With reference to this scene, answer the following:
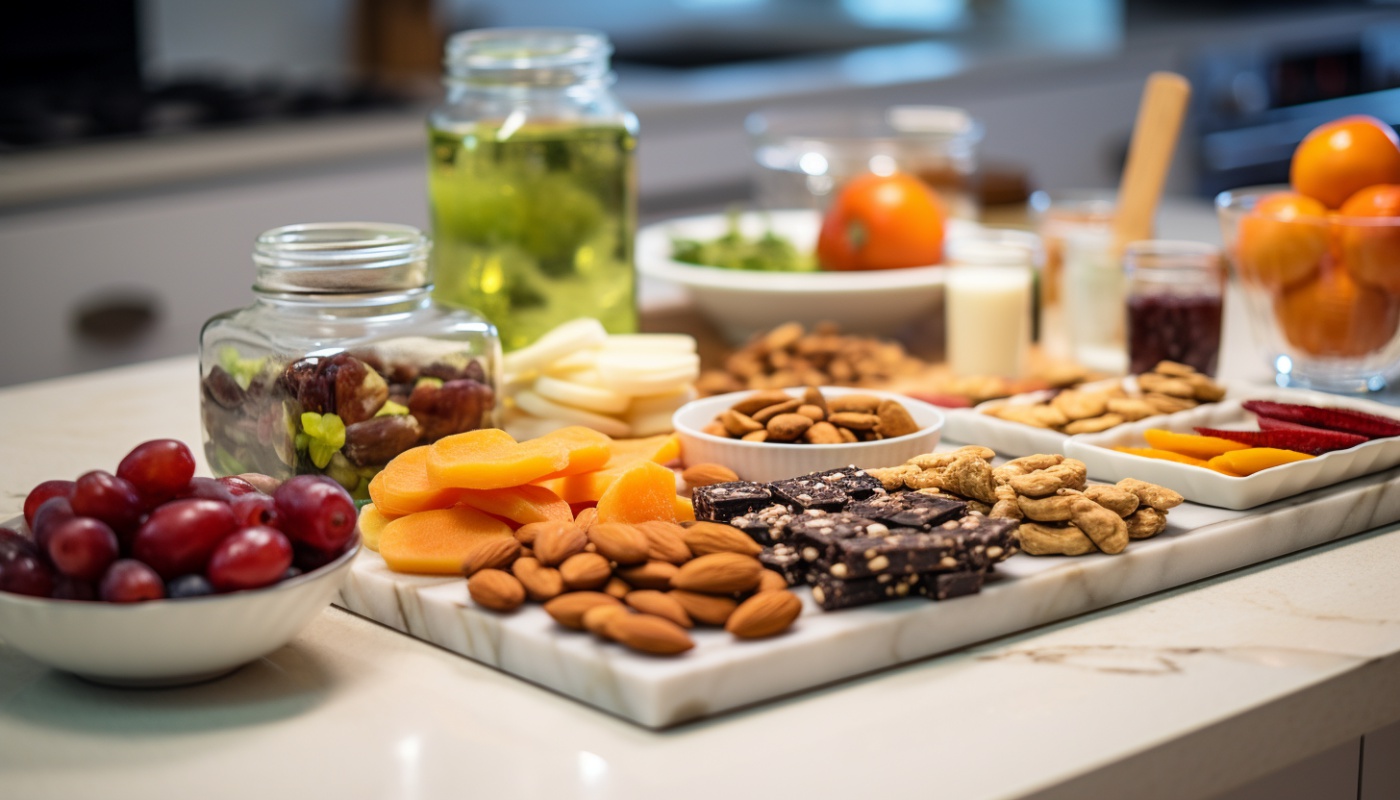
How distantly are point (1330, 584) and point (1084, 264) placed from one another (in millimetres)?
696

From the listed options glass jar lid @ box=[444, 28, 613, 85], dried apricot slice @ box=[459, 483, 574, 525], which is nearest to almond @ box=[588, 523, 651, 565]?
dried apricot slice @ box=[459, 483, 574, 525]

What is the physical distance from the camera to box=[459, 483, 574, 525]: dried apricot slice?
95 centimetres

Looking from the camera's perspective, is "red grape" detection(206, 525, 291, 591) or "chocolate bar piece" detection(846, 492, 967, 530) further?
"chocolate bar piece" detection(846, 492, 967, 530)

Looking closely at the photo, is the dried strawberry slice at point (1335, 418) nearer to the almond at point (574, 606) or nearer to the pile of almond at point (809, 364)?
the pile of almond at point (809, 364)

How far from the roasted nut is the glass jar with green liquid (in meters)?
0.60

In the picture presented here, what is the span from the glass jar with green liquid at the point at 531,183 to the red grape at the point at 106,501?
63 cm

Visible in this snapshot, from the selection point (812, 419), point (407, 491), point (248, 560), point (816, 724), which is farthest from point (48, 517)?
point (812, 419)

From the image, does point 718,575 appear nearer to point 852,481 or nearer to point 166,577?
point 852,481

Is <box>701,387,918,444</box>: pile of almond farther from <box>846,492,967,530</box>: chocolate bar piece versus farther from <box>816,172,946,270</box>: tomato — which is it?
<box>816,172,946,270</box>: tomato

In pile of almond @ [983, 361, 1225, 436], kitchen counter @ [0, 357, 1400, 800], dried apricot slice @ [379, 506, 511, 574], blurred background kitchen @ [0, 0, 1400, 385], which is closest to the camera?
kitchen counter @ [0, 357, 1400, 800]

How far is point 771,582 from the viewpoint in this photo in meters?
0.84

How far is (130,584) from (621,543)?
10.7 inches

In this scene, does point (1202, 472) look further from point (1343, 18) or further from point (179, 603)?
point (1343, 18)

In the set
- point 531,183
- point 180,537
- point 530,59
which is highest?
point 530,59
